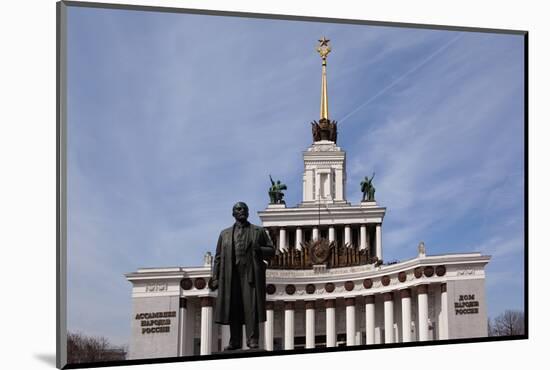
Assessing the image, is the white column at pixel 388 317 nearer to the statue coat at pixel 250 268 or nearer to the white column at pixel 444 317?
the white column at pixel 444 317

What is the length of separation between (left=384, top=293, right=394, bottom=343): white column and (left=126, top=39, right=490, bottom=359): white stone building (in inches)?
0.7

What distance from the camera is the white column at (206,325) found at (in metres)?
16.9

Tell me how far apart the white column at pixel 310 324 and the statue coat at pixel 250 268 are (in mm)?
4280

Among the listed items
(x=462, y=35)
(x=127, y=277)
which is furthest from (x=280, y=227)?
(x=462, y=35)

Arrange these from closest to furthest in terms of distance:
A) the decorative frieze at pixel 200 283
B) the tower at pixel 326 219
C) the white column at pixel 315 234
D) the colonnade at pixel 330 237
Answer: the decorative frieze at pixel 200 283 < the tower at pixel 326 219 < the colonnade at pixel 330 237 < the white column at pixel 315 234

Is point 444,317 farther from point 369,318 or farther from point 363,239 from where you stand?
point 363,239

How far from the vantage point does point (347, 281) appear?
18266 mm

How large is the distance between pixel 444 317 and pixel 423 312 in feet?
1.62

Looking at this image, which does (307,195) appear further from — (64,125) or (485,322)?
(64,125)

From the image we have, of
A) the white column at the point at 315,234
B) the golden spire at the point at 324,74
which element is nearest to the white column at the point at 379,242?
the white column at the point at 315,234

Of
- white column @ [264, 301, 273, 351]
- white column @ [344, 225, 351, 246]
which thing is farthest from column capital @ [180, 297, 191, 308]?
white column @ [344, 225, 351, 246]

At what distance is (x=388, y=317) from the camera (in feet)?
59.0

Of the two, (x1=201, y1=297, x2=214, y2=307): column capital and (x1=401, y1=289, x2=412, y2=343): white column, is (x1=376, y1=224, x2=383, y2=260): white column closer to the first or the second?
(x1=401, y1=289, x2=412, y2=343): white column

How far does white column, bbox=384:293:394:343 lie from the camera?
706 inches
